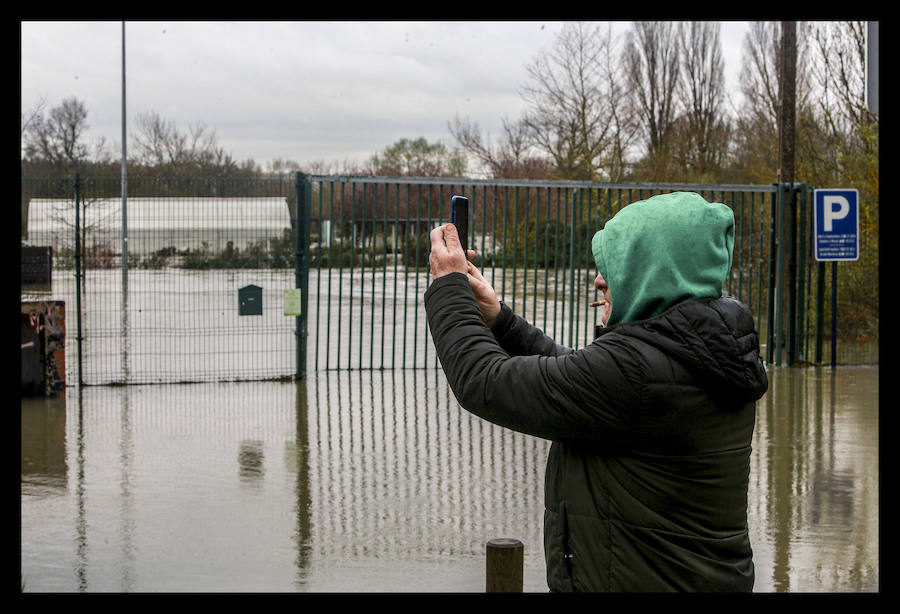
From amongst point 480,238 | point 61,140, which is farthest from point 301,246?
point 61,140

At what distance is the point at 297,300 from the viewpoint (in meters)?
12.0

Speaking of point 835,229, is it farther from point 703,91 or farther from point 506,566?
point 703,91

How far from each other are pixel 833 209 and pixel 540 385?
11404mm

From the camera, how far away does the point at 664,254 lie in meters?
2.34

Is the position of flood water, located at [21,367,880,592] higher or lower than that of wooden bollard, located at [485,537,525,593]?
lower

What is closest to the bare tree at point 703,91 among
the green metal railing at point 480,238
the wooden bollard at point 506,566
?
the green metal railing at point 480,238

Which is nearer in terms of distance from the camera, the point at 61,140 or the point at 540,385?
the point at 540,385

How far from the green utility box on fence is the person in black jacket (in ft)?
32.5

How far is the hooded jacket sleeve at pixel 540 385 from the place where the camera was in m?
2.25

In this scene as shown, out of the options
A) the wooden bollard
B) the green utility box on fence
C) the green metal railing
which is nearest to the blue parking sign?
the green metal railing

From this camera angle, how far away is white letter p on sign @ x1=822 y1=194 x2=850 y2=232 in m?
12.5

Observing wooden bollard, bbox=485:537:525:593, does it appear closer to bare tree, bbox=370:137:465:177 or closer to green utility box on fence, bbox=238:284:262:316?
green utility box on fence, bbox=238:284:262:316

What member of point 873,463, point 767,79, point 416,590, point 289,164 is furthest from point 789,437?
point 289,164
